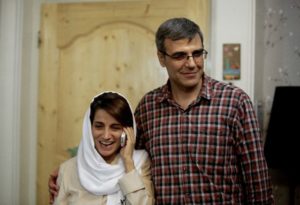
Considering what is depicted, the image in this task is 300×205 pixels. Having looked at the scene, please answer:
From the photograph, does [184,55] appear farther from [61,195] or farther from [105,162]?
[61,195]

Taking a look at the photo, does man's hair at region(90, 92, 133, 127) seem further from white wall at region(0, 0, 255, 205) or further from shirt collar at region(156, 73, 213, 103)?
white wall at region(0, 0, 255, 205)

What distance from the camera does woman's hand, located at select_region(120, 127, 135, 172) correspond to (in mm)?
1426

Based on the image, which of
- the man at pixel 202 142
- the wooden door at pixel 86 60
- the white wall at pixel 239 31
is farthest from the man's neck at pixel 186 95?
the wooden door at pixel 86 60

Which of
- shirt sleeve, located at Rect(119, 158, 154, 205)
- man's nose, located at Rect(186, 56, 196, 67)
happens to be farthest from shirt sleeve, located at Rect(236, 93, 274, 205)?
shirt sleeve, located at Rect(119, 158, 154, 205)

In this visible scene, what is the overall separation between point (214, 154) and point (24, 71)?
1710mm

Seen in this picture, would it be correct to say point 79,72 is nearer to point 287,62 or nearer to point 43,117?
point 43,117

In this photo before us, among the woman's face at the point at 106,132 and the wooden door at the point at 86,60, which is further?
the wooden door at the point at 86,60

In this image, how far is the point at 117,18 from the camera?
7.83 ft

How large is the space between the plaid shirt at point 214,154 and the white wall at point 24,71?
0.82 metres

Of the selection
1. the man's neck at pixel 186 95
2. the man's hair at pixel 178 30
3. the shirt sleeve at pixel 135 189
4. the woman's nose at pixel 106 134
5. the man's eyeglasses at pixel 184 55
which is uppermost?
the man's hair at pixel 178 30

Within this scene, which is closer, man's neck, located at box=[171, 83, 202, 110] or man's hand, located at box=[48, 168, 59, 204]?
man's neck, located at box=[171, 83, 202, 110]

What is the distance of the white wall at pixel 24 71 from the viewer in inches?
82.7

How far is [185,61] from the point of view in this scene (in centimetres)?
132

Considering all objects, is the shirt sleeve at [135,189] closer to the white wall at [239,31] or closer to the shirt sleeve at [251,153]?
the shirt sleeve at [251,153]
